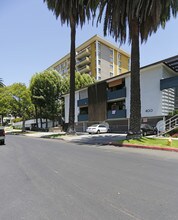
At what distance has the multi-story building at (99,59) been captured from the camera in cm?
7169

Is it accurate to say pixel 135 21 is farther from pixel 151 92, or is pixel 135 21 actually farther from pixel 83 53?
pixel 83 53

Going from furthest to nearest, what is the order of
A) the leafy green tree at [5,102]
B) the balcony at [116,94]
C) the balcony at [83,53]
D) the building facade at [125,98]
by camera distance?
the balcony at [83,53], the leafy green tree at [5,102], the balcony at [116,94], the building facade at [125,98]

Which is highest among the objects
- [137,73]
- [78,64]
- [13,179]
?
[78,64]

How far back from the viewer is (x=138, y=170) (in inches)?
313

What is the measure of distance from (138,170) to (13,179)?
4.07 meters

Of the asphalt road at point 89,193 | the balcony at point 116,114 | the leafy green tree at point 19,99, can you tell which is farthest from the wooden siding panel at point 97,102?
the asphalt road at point 89,193

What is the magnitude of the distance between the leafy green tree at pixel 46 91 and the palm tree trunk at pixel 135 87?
31.9m

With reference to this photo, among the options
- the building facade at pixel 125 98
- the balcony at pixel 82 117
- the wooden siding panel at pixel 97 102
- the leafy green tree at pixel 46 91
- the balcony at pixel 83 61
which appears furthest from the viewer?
the balcony at pixel 83 61

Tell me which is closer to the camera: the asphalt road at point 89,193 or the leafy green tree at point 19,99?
the asphalt road at point 89,193

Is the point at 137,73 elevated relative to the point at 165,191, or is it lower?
elevated

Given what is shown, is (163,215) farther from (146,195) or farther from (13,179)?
(13,179)

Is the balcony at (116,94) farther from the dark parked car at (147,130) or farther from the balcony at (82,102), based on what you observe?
the dark parked car at (147,130)

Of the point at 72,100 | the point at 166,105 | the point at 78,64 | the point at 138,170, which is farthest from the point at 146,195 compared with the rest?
the point at 78,64

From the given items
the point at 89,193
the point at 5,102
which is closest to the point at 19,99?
the point at 5,102
